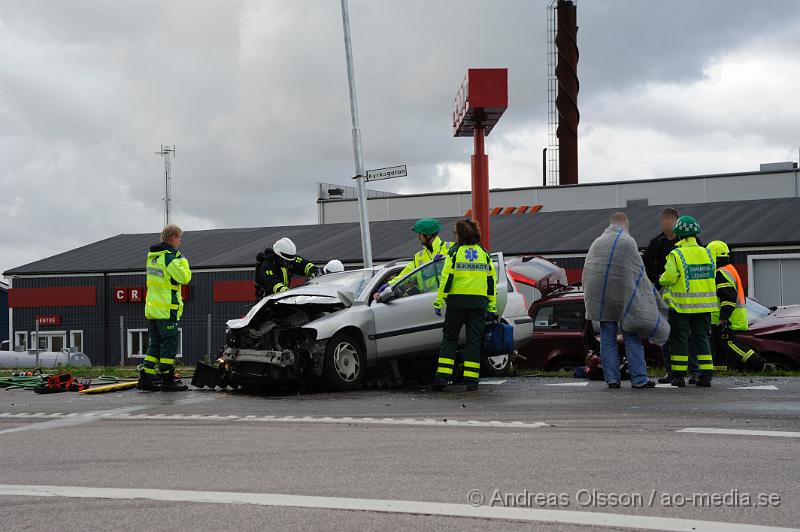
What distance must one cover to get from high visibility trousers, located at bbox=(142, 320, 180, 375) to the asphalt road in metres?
1.96

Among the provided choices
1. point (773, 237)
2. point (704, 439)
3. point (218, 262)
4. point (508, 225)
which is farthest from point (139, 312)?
point (704, 439)

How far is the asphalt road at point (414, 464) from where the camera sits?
4.52 metres

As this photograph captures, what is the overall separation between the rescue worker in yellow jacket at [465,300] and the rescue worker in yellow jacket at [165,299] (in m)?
3.06

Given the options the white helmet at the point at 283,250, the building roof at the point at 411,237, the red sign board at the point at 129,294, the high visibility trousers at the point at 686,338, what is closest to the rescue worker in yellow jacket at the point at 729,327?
the high visibility trousers at the point at 686,338

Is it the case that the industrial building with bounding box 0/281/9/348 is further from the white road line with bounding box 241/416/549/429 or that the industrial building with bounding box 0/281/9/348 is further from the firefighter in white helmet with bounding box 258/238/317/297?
the white road line with bounding box 241/416/549/429

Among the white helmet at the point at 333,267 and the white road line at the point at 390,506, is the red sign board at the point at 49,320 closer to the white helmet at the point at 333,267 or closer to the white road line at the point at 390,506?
the white helmet at the point at 333,267

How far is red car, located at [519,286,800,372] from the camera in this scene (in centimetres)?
1378

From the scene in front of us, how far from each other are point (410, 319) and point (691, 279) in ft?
10.3

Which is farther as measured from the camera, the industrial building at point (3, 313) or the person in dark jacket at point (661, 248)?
the industrial building at point (3, 313)

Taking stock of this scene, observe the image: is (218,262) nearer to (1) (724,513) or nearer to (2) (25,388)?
(2) (25,388)

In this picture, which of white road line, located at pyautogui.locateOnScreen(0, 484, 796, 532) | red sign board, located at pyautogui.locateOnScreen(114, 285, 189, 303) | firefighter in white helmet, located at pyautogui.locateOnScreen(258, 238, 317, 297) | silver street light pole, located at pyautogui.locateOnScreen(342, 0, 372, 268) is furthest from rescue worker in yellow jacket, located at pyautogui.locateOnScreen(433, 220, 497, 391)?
red sign board, located at pyautogui.locateOnScreen(114, 285, 189, 303)

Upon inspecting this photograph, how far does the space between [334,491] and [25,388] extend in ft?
30.2

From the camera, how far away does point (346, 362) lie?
444 inches

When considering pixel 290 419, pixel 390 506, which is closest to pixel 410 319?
pixel 290 419
